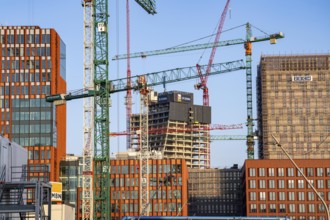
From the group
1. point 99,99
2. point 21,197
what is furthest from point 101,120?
point 21,197

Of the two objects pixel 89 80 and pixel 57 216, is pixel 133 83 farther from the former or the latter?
pixel 57 216

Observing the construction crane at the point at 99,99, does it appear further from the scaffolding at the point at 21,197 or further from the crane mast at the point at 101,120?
the scaffolding at the point at 21,197

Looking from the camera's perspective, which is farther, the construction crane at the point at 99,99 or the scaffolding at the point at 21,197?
the construction crane at the point at 99,99

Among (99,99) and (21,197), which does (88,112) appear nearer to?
(99,99)

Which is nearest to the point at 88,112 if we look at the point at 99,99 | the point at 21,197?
the point at 99,99

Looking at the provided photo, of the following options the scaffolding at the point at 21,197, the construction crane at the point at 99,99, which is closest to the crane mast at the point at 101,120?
the construction crane at the point at 99,99

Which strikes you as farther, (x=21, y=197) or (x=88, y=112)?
(x=88, y=112)

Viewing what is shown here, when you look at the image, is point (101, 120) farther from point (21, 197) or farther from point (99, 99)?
point (21, 197)

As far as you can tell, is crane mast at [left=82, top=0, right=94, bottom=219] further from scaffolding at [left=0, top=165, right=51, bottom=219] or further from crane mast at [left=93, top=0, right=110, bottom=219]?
scaffolding at [left=0, top=165, right=51, bottom=219]

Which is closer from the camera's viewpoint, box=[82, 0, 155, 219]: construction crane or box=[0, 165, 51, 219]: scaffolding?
box=[0, 165, 51, 219]: scaffolding

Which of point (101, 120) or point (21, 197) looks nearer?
point (21, 197)

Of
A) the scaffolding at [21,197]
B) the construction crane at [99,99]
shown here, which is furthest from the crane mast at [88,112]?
the scaffolding at [21,197]

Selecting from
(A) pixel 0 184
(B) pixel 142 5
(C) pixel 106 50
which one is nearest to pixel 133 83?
(B) pixel 142 5

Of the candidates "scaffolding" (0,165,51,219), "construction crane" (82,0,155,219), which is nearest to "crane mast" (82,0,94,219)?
"construction crane" (82,0,155,219)
